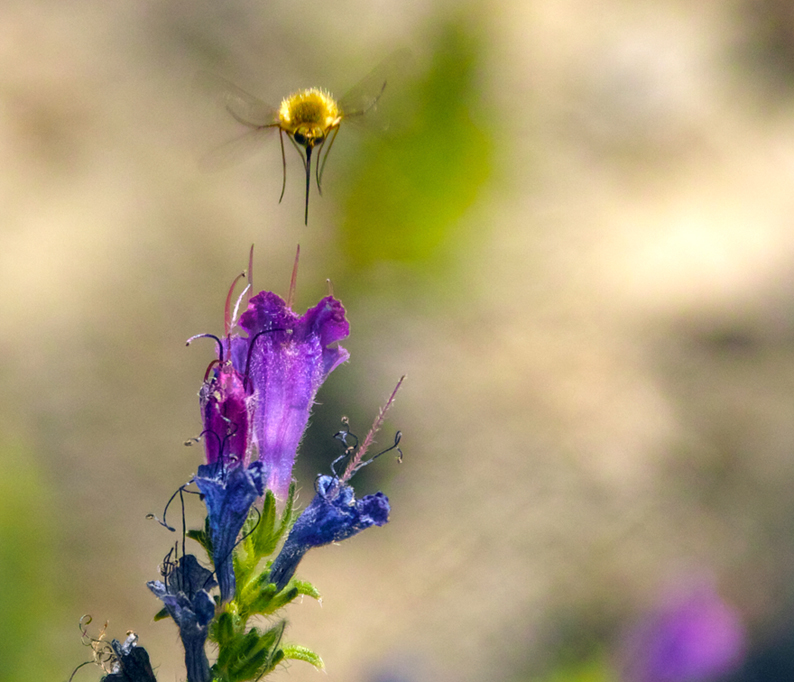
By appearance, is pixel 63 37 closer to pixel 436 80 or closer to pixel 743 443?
pixel 436 80

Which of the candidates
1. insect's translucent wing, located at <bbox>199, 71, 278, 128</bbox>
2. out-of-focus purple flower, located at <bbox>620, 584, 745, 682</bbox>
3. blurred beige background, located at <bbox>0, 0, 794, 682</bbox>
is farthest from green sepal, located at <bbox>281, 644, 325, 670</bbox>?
out-of-focus purple flower, located at <bbox>620, 584, 745, 682</bbox>

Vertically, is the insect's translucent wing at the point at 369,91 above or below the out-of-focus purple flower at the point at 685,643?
above

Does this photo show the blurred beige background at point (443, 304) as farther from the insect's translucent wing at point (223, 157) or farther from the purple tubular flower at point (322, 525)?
the purple tubular flower at point (322, 525)

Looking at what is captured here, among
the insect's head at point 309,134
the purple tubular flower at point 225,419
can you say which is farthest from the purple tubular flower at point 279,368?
the insect's head at point 309,134

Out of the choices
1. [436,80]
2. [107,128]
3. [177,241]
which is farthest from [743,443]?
[107,128]

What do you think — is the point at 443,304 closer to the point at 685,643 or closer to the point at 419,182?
the point at 419,182

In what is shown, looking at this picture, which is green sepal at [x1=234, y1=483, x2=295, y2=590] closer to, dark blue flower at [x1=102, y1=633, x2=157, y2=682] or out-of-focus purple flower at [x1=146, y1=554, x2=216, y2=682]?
out-of-focus purple flower at [x1=146, y1=554, x2=216, y2=682]
